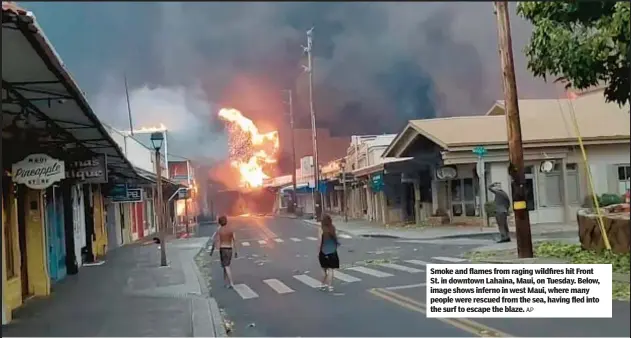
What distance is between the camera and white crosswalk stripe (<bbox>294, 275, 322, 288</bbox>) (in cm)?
945

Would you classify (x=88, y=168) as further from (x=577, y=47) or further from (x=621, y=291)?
(x=621, y=291)

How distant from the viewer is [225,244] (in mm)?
9539

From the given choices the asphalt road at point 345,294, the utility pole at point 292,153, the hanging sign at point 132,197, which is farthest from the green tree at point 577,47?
the hanging sign at point 132,197

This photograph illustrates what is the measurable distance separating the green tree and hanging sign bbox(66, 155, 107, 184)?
7692 mm

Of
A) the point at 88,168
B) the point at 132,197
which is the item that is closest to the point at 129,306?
the point at 88,168

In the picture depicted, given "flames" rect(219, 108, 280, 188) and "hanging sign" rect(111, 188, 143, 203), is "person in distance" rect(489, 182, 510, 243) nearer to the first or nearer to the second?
"flames" rect(219, 108, 280, 188)

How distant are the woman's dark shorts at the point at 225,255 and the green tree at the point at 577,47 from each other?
4685mm

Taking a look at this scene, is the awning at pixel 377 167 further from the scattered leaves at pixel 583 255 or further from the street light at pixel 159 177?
the street light at pixel 159 177

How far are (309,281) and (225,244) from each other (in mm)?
1166

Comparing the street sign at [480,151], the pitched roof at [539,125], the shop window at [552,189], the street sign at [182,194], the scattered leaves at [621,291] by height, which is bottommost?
the scattered leaves at [621,291]

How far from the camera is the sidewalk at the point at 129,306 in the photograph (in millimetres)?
8016

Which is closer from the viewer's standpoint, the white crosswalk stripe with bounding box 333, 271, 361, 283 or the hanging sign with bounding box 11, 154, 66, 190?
the white crosswalk stripe with bounding box 333, 271, 361, 283

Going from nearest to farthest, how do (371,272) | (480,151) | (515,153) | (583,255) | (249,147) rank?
(583,255) < (249,147) < (515,153) < (480,151) < (371,272)

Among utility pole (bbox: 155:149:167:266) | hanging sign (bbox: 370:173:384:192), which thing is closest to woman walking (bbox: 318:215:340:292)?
hanging sign (bbox: 370:173:384:192)
